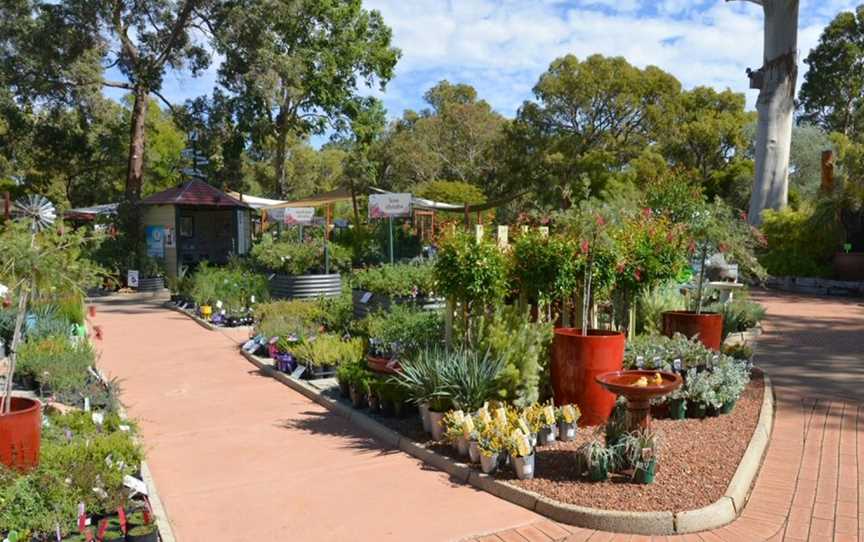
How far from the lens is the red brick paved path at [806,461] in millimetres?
3900

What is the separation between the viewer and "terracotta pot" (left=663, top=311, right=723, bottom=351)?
24.2 ft

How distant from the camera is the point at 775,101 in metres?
20.1

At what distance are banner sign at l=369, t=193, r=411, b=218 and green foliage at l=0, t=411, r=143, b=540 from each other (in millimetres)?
8571

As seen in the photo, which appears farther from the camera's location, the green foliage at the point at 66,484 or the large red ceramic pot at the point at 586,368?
the large red ceramic pot at the point at 586,368

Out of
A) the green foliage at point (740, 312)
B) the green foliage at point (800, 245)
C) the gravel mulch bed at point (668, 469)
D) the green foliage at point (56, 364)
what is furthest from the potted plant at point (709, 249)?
the green foliage at point (800, 245)

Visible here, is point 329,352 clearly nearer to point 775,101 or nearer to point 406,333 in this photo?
point 406,333

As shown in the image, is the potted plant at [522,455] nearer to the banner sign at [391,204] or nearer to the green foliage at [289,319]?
the green foliage at [289,319]

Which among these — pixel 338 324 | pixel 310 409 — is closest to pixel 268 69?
pixel 338 324

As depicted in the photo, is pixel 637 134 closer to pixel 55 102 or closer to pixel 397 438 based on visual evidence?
pixel 55 102

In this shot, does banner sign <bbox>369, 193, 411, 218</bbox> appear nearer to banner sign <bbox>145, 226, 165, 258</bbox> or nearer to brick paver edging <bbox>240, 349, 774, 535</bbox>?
brick paver edging <bbox>240, 349, 774, 535</bbox>

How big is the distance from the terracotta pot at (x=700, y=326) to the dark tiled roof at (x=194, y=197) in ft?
47.6

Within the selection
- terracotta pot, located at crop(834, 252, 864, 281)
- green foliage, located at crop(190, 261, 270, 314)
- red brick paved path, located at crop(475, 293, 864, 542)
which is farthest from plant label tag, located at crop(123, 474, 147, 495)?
terracotta pot, located at crop(834, 252, 864, 281)

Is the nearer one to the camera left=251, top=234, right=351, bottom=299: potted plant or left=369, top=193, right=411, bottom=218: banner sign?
left=369, top=193, right=411, bottom=218: banner sign

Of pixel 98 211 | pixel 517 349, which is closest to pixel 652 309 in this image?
pixel 517 349
